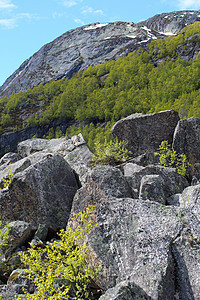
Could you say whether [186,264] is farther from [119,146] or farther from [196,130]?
[119,146]

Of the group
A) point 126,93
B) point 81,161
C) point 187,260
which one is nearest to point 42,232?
point 81,161

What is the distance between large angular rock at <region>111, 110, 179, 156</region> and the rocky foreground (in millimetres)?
73

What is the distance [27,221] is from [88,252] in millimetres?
5560

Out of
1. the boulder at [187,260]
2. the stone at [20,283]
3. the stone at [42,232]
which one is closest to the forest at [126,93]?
the stone at [42,232]

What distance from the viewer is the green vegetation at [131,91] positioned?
130000 mm

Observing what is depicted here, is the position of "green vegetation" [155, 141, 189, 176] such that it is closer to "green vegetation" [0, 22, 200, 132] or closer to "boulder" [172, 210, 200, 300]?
"boulder" [172, 210, 200, 300]

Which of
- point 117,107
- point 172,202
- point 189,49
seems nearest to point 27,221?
point 172,202

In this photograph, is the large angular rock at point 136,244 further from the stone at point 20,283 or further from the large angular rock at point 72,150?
the large angular rock at point 72,150

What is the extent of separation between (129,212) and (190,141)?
30.2 feet

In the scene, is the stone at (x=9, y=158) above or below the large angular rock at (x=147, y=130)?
above

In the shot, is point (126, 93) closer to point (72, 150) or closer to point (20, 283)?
point (72, 150)

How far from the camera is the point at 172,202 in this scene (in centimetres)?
1186

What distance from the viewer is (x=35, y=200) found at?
1326 cm

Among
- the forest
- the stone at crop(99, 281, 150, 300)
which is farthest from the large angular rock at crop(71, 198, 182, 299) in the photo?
the forest
